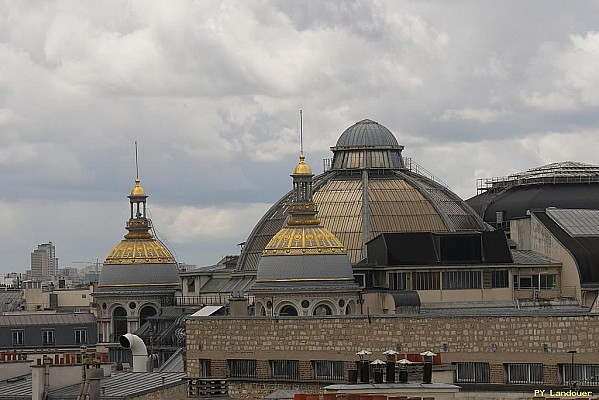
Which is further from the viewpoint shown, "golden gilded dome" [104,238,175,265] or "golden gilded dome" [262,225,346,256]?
"golden gilded dome" [104,238,175,265]

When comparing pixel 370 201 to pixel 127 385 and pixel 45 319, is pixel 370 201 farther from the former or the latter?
pixel 127 385

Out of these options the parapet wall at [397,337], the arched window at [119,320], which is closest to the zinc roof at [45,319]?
the arched window at [119,320]

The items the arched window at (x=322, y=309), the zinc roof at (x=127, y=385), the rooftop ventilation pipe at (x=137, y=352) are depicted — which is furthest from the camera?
the arched window at (x=322, y=309)

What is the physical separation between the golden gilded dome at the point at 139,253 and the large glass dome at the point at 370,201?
1270 cm

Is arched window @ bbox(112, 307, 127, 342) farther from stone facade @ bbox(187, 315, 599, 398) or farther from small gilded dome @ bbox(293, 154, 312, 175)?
stone facade @ bbox(187, 315, 599, 398)

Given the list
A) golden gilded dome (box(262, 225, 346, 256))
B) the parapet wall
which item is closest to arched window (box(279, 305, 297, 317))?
golden gilded dome (box(262, 225, 346, 256))

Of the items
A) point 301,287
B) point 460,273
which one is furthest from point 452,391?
point 301,287

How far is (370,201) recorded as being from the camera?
148000mm

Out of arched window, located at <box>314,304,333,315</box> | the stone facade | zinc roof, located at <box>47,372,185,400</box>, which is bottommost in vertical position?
zinc roof, located at <box>47,372,185,400</box>

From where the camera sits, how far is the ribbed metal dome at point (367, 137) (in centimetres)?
15188

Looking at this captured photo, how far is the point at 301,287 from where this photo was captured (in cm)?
13425

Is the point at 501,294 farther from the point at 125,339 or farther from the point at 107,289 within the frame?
the point at 107,289

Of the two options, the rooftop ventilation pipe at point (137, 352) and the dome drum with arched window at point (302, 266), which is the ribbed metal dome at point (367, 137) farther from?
the rooftop ventilation pipe at point (137, 352)

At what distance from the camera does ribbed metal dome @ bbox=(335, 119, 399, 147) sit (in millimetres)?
151875
